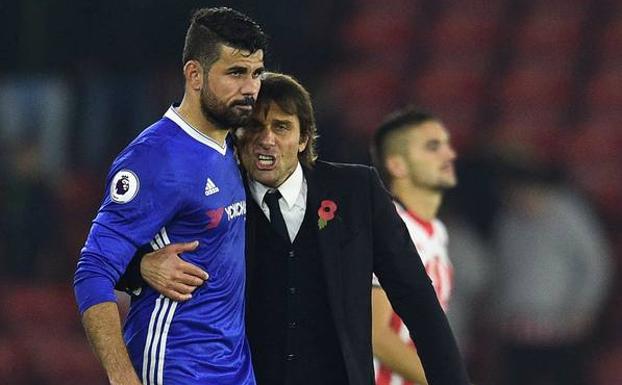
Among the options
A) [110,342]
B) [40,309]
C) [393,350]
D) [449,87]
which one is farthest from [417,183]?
[449,87]

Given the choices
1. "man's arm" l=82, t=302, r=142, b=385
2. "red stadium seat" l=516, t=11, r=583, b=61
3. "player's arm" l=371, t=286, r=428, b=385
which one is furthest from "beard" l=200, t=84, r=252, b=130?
"red stadium seat" l=516, t=11, r=583, b=61

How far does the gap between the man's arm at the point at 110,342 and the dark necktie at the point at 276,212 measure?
0.57m

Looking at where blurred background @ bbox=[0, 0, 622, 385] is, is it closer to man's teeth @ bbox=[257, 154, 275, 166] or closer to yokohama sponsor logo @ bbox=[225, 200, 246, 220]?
man's teeth @ bbox=[257, 154, 275, 166]

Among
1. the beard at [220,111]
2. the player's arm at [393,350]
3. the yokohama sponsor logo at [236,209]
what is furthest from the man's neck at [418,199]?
the beard at [220,111]

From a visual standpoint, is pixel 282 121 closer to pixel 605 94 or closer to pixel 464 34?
pixel 605 94

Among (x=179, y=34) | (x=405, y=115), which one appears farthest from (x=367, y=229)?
(x=179, y=34)

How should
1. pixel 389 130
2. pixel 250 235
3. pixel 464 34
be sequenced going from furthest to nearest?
pixel 464 34 < pixel 389 130 < pixel 250 235

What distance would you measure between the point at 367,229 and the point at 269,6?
4.34 meters

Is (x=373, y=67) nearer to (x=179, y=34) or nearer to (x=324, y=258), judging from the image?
(x=179, y=34)

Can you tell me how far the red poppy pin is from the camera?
347cm

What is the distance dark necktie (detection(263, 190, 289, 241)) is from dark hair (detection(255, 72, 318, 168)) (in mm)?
138

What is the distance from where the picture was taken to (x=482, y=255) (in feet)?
24.0

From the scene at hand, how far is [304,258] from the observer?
137 inches

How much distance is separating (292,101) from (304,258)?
39 cm
